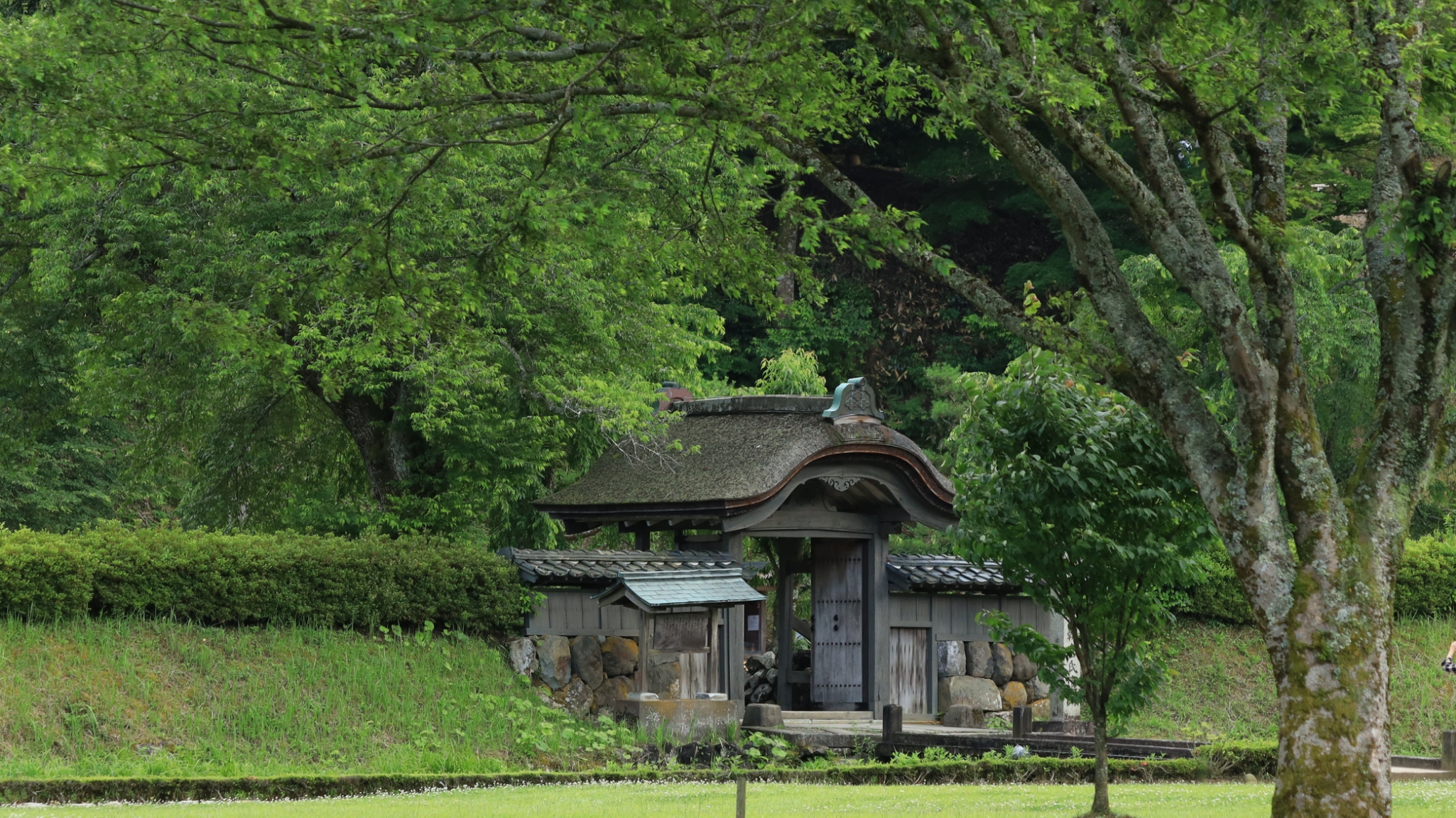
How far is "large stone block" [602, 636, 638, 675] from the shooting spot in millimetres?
19344

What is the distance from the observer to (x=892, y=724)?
17.9 meters

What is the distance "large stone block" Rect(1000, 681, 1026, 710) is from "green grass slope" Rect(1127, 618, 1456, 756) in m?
1.67

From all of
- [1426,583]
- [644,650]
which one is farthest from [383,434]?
[1426,583]

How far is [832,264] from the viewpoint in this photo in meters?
38.8

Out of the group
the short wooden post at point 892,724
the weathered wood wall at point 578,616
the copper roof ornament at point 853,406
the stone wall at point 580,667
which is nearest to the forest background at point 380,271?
the copper roof ornament at point 853,406

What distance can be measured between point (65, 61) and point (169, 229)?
31.1 feet

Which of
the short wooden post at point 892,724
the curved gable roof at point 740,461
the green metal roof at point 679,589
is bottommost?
the short wooden post at point 892,724

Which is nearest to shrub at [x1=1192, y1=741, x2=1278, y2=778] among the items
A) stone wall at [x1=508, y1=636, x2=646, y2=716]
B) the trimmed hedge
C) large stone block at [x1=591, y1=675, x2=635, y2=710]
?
the trimmed hedge

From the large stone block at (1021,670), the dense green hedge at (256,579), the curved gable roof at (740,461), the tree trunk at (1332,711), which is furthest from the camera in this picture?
the large stone block at (1021,670)

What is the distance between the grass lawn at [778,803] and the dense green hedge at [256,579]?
4.75 metres

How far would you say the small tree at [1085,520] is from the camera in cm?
1106

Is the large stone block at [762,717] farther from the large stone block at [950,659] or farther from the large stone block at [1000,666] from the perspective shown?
the large stone block at [1000,666]

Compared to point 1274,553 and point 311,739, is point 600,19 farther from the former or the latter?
point 311,739

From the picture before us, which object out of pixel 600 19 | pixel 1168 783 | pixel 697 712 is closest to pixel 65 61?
pixel 600 19
